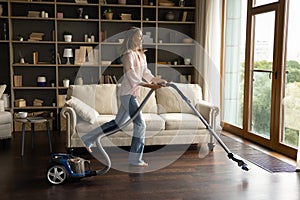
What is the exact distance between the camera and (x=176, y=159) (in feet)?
14.9

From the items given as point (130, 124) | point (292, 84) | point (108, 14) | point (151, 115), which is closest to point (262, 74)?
point (292, 84)

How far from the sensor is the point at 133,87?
4000mm

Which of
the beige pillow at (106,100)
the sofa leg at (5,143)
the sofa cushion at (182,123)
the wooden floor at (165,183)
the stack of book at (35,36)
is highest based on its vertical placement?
the stack of book at (35,36)

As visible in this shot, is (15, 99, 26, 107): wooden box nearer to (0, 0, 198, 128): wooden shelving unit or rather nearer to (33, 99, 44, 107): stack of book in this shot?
(0, 0, 198, 128): wooden shelving unit

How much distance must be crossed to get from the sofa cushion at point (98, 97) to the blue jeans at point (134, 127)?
2.51ft

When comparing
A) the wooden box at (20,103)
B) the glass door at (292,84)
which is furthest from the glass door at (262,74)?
the wooden box at (20,103)

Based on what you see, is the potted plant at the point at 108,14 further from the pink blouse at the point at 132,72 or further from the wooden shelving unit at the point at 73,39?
the pink blouse at the point at 132,72

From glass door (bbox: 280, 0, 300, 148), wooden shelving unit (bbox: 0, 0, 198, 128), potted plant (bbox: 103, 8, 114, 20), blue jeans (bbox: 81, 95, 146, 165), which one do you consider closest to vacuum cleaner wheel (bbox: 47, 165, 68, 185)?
blue jeans (bbox: 81, 95, 146, 165)

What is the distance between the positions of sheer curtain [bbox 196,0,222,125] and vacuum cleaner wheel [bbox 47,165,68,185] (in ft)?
11.4

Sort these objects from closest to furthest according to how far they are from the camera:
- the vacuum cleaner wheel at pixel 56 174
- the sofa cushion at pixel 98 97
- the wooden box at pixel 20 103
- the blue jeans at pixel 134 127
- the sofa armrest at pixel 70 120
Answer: the vacuum cleaner wheel at pixel 56 174, the blue jeans at pixel 134 127, the sofa armrest at pixel 70 120, the sofa cushion at pixel 98 97, the wooden box at pixel 20 103

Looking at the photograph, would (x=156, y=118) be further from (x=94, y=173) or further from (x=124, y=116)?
(x=94, y=173)

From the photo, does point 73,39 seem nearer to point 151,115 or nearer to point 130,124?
point 151,115

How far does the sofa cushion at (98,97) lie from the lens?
4.96 meters

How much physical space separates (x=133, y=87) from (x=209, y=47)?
2.79 metres
